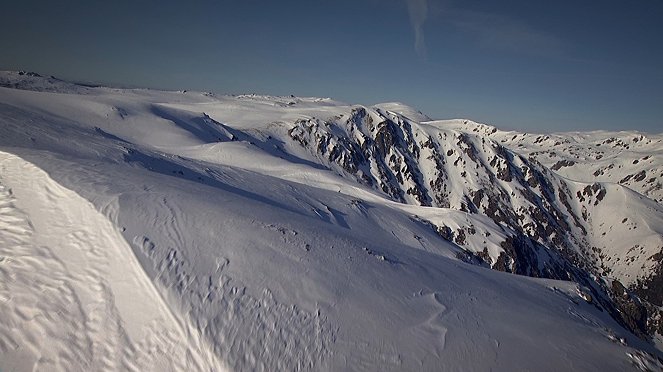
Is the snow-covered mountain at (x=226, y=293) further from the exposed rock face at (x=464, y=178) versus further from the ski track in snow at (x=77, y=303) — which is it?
the exposed rock face at (x=464, y=178)

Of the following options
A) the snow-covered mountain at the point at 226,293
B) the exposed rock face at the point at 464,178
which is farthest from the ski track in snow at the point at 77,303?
the exposed rock face at the point at 464,178

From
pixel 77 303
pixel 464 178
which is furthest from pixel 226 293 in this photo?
pixel 464 178

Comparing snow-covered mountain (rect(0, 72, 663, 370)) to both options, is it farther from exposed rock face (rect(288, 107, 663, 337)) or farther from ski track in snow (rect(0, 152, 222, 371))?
exposed rock face (rect(288, 107, 663, 337))

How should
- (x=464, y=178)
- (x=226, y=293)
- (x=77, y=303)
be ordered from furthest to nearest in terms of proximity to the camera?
1. (x=464, y=178)
2. (x=226, y=293)
3. (x=77, y=303)

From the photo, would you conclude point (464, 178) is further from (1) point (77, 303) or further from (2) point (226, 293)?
(1) point (77, 303)

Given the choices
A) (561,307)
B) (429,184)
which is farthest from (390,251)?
(429,184)
